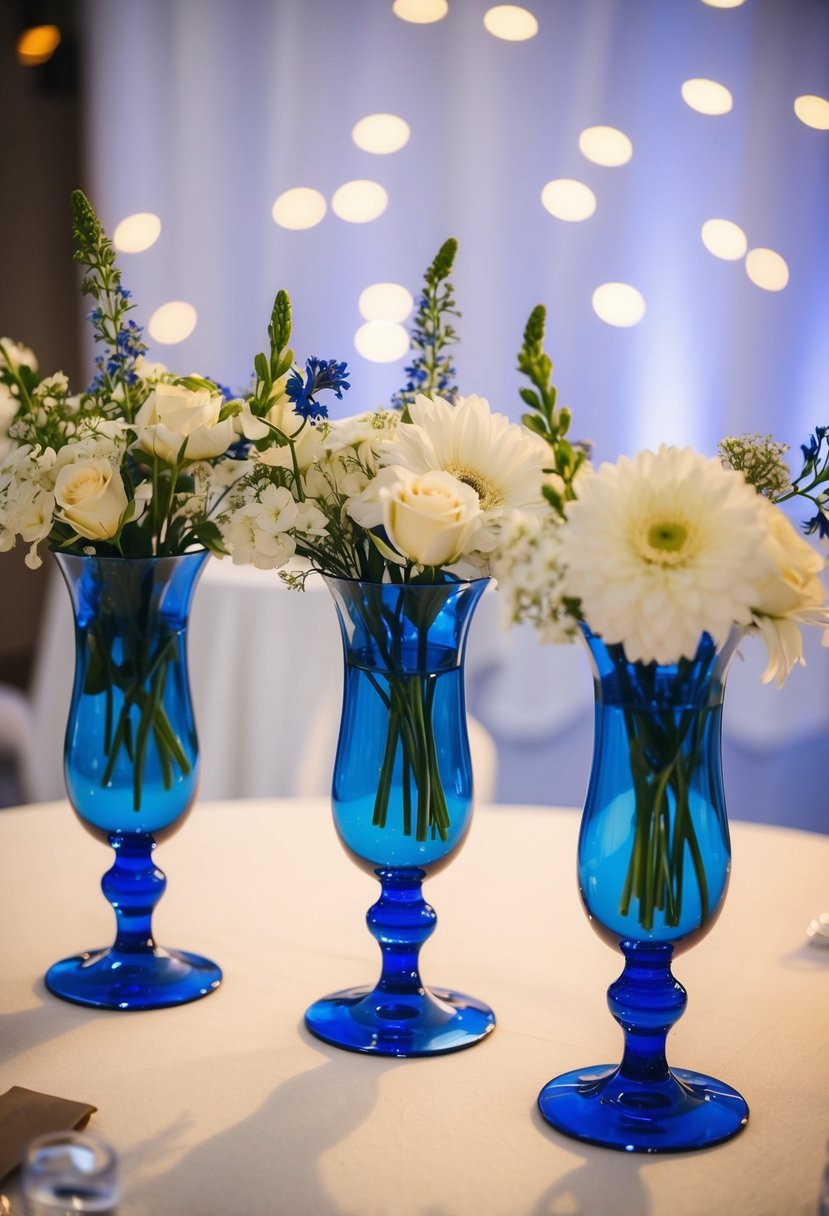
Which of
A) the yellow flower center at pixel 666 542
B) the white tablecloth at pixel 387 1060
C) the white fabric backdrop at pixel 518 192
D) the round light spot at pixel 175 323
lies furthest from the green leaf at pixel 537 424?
the round light spot at pixel 175 323

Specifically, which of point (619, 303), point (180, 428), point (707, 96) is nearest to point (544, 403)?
point (180, 428)

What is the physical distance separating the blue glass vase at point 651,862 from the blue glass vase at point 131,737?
1.24 ft

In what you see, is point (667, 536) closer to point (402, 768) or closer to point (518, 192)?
point (402, 768)

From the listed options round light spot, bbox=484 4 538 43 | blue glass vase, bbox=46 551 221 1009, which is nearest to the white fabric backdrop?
round light spot, bbox=484 4 538 43

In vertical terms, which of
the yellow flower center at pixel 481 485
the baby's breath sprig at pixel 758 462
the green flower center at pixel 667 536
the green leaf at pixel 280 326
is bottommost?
the green flower center at pixel 667 536

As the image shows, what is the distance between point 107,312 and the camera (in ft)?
3.67

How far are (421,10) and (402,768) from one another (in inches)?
108

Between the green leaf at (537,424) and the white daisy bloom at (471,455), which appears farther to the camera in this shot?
the white daisy bloom at (471,455)

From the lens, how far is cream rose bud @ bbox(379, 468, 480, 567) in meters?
0.87

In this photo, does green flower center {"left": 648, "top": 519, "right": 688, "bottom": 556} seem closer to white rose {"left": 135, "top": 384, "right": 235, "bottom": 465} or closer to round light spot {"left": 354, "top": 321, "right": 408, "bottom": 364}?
white rose {"left": 135, "top": 384, "right": 235, "bottom": 465}

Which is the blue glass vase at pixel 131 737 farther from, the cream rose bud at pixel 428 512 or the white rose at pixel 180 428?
the cream rose bud at pixel 428 512

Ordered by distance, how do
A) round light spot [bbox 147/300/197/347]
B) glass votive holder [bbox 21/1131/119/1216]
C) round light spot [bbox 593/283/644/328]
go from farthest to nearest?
round light spot [bbox 147/300/197/347] < round light spot [bbox 593/283/644/328] < glass votive holder [bbox 21/1131/119/1216]

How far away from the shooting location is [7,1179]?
0.80 meters

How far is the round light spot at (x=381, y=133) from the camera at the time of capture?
10.9ft
